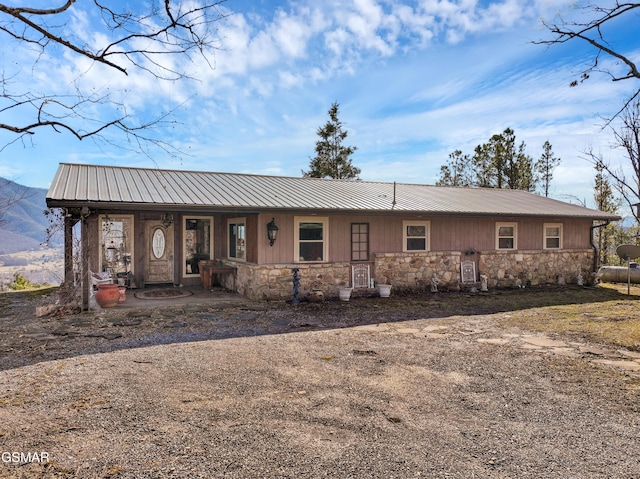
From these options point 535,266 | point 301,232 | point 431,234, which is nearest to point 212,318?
point 301,232

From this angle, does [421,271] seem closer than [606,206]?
Yes

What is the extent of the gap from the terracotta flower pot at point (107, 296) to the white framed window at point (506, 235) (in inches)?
429

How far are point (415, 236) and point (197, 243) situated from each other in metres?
6.45

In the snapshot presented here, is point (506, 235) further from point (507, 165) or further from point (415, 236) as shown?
point (507, 165)

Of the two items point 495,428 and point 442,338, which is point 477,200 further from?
point 495,428

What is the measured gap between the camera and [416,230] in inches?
460

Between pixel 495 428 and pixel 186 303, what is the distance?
7.37 meters

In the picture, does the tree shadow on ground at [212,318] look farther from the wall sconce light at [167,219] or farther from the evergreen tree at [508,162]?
the evergreen tree at [508,162]

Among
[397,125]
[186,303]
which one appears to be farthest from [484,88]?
[186,303]

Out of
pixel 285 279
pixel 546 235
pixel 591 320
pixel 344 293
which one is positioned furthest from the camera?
pixel 546 235

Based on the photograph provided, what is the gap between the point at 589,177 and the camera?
21266mm

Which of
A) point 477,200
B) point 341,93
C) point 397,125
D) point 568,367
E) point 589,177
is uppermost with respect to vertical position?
point 341,93

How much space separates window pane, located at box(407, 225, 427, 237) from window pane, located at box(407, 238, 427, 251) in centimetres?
15

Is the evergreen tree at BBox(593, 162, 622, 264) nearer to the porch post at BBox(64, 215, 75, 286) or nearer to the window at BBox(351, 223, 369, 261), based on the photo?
the window at BBox(351, 223, 369, 261)
